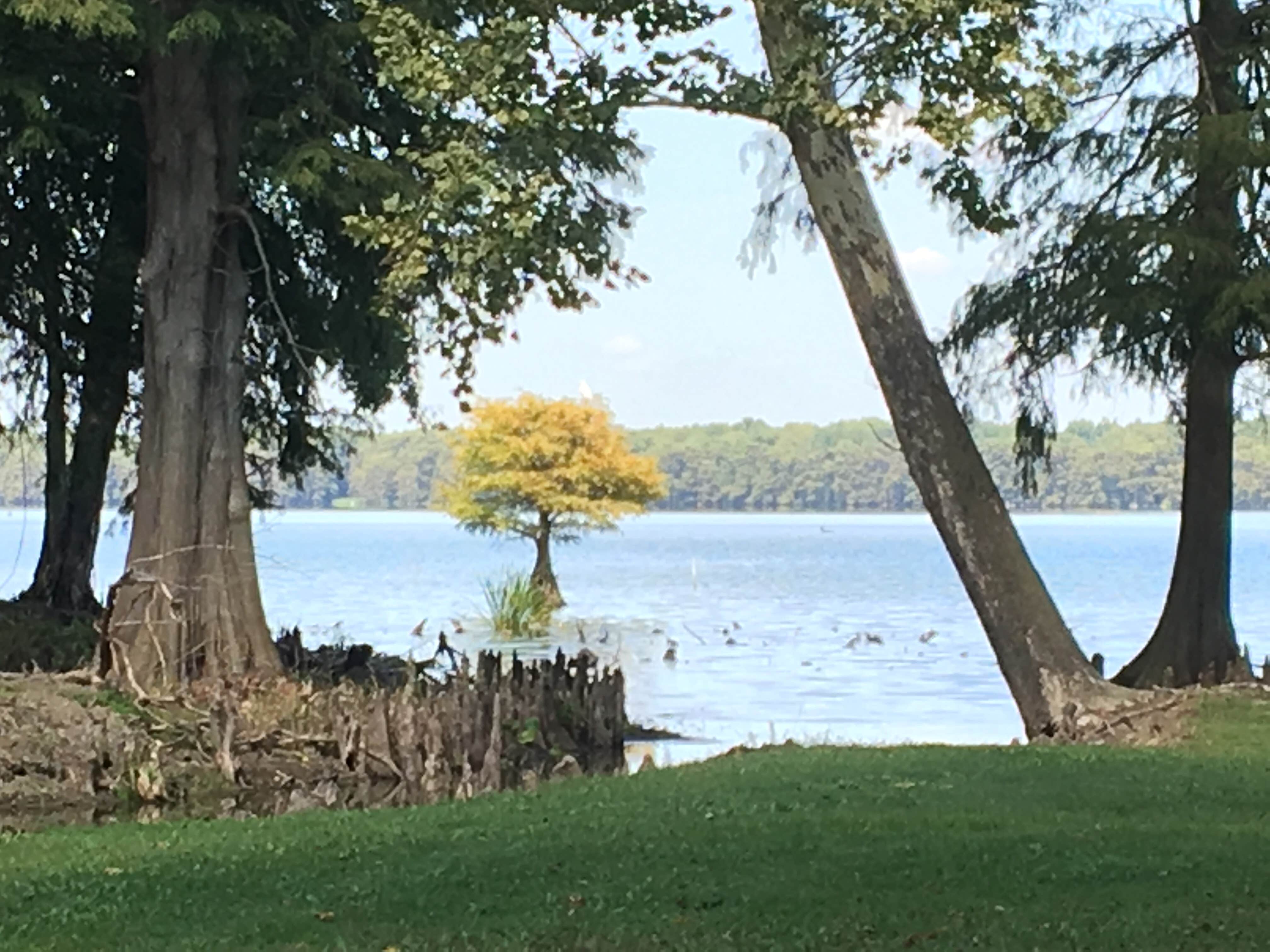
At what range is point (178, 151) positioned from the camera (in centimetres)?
1805

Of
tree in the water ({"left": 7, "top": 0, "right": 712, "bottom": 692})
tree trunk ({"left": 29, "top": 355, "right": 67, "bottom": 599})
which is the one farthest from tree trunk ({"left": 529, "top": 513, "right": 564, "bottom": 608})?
tree in the water ({"left": 7, "top": 0, "right": 712, "bottom": 692})

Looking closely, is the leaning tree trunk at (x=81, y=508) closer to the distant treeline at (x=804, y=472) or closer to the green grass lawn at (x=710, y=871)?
the green grass lawn at (x=710, y=871)

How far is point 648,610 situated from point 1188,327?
1428 inches

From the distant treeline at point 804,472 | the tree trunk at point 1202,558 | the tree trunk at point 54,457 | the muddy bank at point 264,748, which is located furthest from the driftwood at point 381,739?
the distant treeline at point 804,472

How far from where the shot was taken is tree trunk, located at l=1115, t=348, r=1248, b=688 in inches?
754

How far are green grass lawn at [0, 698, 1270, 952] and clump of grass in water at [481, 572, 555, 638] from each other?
28.6m

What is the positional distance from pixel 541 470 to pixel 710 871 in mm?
39360

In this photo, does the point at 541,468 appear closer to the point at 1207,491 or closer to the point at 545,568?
the point at 545,568

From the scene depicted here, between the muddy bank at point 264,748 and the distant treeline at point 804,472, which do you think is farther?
the distant treeline at point 804,472

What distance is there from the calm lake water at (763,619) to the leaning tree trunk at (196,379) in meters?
2.15

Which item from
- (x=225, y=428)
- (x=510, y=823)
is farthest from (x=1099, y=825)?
(x=225, y=428)

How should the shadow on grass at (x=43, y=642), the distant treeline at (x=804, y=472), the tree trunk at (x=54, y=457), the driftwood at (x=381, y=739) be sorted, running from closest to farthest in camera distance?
the driftwood at (x=381, y=739), the shadow on grass at (x=43, y=642), the tree trunk at (x=54, y=457), the distant treeline at (x=804, y=472)

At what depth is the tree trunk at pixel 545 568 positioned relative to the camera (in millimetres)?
44156

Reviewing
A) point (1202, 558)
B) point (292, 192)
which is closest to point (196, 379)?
point (292, 192)
